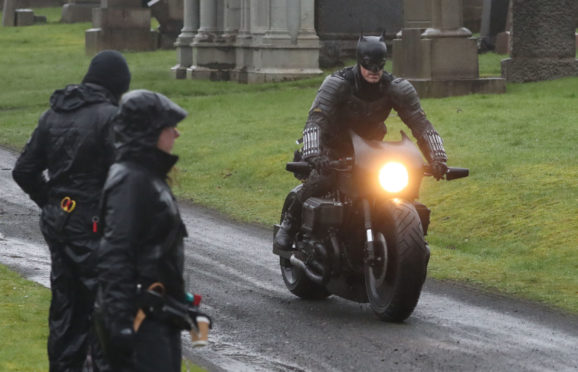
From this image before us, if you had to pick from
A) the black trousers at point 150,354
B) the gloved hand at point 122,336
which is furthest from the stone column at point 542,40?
the gloved hand at point 122,336

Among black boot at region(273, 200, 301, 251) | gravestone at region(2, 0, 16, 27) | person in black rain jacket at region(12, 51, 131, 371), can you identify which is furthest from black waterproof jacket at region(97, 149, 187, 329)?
gravestone at region(2, 0, 16, 27)

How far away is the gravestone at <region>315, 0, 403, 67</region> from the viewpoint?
119ft

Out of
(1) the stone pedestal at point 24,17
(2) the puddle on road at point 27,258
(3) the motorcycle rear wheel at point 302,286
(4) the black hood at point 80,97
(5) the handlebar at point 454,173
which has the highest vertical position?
(4) the black hood at point 80,97

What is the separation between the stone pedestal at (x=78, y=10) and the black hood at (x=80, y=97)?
50741 millimetres

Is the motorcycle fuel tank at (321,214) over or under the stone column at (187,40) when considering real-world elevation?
over

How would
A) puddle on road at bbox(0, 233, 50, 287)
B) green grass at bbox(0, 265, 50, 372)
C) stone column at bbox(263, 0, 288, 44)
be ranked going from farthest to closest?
stone column at bbox(263, 0, 288, 44)
puddle on road at bbox(0, 233, 50, 287)
green grass at bbox(0, 265, 50, 372)

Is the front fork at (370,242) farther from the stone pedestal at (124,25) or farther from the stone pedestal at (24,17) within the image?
the stone pedestal at (24,17)

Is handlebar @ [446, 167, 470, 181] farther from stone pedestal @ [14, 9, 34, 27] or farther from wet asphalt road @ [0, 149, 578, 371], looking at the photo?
stone pedestal @ [14, 9, 34, 27]

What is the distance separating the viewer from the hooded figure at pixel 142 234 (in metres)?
5.45

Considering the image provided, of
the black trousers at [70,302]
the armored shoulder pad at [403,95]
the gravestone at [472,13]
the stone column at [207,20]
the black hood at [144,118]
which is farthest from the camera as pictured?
the gravestone at [472,13]

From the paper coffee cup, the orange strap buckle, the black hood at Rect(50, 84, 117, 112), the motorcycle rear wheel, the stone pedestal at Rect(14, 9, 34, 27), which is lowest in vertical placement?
the stone pedestal at Rect(14, 9, 34, 27)

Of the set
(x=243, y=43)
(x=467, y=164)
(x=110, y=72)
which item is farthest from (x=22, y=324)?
(x=243, y=43)

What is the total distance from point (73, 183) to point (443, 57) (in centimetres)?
1760

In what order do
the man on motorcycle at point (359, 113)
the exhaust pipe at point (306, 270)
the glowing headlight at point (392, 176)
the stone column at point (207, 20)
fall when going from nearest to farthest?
the glowing headlight at point (392, 176)
the man on motorcycle at point (359, 113)
the exhaust pipe at point (306, 270)
the stone column at point (207, 20)
